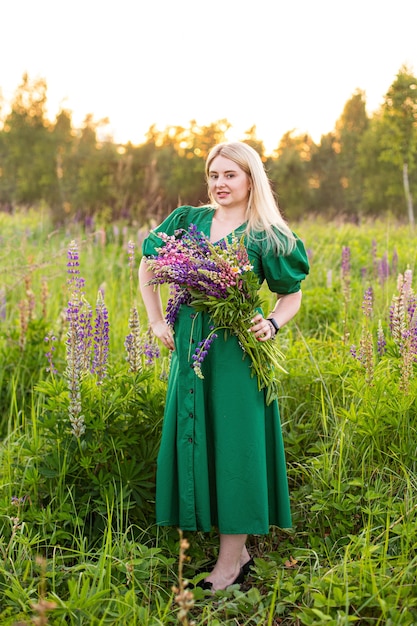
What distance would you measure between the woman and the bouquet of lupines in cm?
6

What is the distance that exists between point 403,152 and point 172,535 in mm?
17372

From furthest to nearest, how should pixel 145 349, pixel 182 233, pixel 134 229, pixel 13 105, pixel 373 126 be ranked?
pixel 373 126 < pixel 13 105 < pixel 134 229 < pixel 145 349 < pixel 182 233

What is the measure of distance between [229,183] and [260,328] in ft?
2.35

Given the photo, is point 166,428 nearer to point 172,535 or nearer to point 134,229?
point 172,535

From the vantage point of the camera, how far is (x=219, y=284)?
274cm

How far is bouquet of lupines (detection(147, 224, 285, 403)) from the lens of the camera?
107 inches

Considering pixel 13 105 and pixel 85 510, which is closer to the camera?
pixel 85 510

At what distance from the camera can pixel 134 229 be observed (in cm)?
1012

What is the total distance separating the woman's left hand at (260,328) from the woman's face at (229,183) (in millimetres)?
597

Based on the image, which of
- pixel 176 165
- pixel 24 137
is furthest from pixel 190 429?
pixel 24 137

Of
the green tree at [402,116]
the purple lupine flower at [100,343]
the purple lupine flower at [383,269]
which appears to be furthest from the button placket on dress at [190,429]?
the green tree at [402,116]

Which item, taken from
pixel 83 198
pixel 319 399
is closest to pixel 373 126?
pixel 83 198

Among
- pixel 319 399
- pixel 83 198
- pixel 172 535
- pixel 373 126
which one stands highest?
pixel 373 126

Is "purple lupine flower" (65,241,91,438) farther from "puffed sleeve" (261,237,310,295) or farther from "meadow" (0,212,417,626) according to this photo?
"puffed sleeve" (261,237,310,295)
